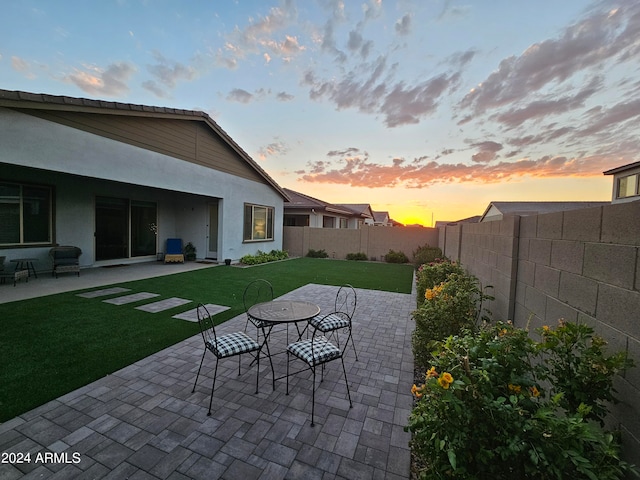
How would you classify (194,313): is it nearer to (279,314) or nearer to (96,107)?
(279,314)

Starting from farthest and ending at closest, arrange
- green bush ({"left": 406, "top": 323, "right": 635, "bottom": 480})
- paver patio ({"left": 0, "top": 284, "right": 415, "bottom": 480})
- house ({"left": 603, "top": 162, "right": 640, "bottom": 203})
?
house ({"left": 603, "top": 162, "right": 640, "bottom": 203})
paver patio ({"left": 0, "top": 284, "right": 415, "bottom": 480})
green bush ({"left": 406, "top": 323, "right": 635, "bottom": 480})

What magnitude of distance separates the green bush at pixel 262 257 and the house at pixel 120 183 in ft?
1.31

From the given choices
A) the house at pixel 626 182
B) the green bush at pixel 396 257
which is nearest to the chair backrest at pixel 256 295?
the green bush at pixel 396 257

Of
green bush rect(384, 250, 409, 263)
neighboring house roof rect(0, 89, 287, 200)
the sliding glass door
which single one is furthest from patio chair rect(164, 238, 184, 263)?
green bush rect(384, 250, 409, 263)

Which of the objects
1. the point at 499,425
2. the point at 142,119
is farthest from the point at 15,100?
the point at 499,425

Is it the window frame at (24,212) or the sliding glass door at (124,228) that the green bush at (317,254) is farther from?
the window frame at (24,212)

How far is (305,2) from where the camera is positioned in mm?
6848

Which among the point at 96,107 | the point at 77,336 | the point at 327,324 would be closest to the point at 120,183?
the point at 96,107

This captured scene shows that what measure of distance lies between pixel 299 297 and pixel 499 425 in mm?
5793

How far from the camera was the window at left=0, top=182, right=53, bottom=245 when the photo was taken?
289 inches

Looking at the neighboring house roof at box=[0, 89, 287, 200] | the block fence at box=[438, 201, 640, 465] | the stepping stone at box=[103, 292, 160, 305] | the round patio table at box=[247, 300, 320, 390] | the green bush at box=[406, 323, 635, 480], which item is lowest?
the stepping stone at box=[103, 292, 160, 305]

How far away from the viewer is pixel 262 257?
12398 mm

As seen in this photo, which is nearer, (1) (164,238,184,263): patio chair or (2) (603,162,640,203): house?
(1) (164,238,184,263): patio chair

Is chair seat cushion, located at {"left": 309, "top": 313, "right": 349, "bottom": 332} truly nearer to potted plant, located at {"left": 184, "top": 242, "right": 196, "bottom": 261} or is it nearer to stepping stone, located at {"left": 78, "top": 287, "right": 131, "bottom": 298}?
stepping stone, located at {"left": 78, "top": 287, "right": 131, "bottom": 298}
